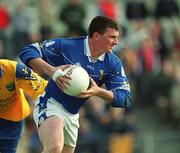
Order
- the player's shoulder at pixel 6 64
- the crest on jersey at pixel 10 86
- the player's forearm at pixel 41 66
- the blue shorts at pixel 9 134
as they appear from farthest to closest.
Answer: the blue shorts at pixel 9 134
the crest on jersey at pixel 10 86
the player's shoulder at pixel 6 64
the player's forearm at pixel 41 66

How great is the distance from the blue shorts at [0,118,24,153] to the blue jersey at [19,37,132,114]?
56cm

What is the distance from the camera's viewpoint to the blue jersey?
9539mm

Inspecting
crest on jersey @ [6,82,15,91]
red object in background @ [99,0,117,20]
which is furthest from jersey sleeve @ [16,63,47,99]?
red object in background @ [99,0,117,20]

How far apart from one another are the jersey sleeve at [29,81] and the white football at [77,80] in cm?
54

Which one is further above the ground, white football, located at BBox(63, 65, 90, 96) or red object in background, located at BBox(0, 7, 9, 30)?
white football, located at BBox(63, 65, 90, 96)

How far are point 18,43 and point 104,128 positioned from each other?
2.69 m

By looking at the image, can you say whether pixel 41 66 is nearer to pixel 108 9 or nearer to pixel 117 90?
pixel 117 90

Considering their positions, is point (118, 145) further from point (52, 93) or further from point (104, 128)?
point (52, 93)

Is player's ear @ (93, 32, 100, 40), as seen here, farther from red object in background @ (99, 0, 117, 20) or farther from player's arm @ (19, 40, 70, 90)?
red object in background @ (99, 0, 117, 20)

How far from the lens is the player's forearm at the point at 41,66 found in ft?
29.6

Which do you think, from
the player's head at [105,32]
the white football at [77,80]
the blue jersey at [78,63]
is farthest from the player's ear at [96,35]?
the white football at [77,80]

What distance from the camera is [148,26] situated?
1858 cm

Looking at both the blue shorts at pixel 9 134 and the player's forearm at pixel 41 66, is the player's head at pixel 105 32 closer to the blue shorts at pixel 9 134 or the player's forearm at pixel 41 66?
the player's forearm at pixel 41 66

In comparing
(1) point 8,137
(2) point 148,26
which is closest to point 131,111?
(2) point 148,26
